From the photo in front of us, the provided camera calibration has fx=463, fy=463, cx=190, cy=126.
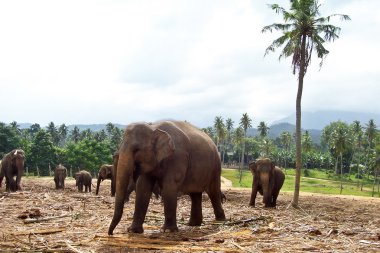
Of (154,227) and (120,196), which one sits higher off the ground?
(120,196)

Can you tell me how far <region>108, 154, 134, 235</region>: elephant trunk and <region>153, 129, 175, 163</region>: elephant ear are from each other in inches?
27.3

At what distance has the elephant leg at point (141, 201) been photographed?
10.3 meters

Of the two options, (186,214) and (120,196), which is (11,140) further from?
(120,196)

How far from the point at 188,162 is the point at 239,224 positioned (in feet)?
7.07

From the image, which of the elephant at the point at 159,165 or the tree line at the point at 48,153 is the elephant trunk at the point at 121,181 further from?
the tree line at the point at 48,153

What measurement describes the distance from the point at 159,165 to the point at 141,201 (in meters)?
0.91

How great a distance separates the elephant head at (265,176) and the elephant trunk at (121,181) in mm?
14291

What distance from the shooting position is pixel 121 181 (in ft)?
31.7

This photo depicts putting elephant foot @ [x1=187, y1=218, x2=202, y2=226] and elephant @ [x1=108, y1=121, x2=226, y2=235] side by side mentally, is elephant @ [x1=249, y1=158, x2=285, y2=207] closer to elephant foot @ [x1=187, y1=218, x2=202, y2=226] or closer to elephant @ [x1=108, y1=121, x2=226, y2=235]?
elephant foot @ [x1=187, y1=218, x2=202, y2=226]

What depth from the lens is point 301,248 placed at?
8.23 m

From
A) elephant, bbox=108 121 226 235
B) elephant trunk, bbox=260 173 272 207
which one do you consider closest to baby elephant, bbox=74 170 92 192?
elephant trunk, bbox=260 173 272 207

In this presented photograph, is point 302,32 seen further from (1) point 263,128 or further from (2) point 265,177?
(1) point 263,128

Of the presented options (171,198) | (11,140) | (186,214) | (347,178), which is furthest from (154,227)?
(347,178)

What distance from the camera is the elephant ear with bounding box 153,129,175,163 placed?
10.4 metres
